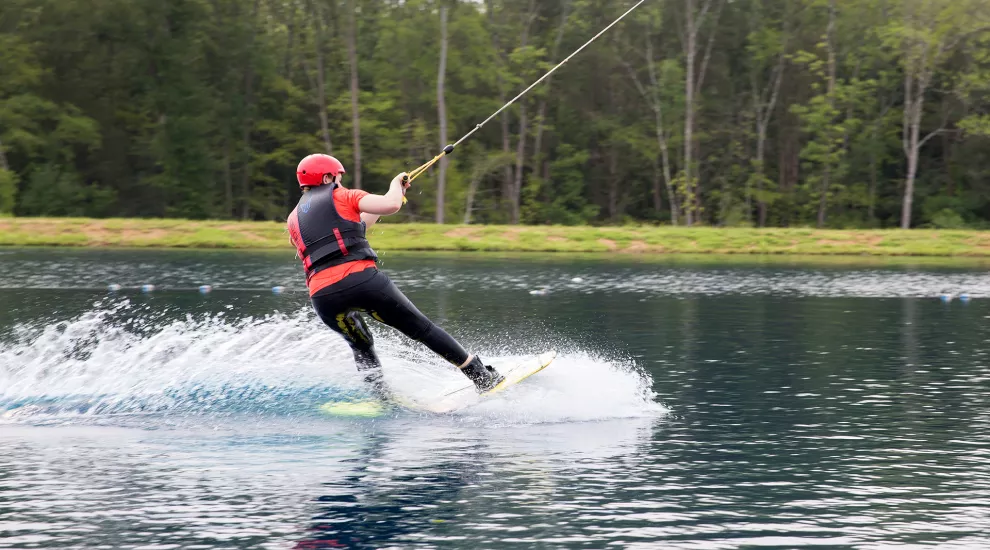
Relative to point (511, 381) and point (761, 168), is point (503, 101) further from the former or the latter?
point (511, 381)

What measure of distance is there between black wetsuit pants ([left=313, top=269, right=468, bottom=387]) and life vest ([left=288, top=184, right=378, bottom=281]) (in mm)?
172

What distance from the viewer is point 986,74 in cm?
5441

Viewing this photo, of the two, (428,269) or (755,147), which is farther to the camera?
(755,147)

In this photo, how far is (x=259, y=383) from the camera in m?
11.2

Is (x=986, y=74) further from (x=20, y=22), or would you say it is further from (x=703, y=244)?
(x=20, y=22)

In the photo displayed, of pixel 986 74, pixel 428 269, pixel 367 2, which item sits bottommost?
pixel 428 269

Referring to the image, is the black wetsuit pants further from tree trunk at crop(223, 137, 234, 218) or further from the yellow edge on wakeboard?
tree trunk at crop(223, 137, 234, 218)

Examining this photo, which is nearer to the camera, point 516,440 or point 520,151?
point 516,440

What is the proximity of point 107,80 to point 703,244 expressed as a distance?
108ft

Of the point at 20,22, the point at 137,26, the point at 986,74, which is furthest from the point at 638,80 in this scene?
the point at 20,22

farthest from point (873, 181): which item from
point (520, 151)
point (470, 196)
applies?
point (470, 196)

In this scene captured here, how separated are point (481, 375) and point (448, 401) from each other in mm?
512

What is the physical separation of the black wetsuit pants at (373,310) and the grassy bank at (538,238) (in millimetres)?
32105

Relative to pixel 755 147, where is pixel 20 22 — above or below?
above
